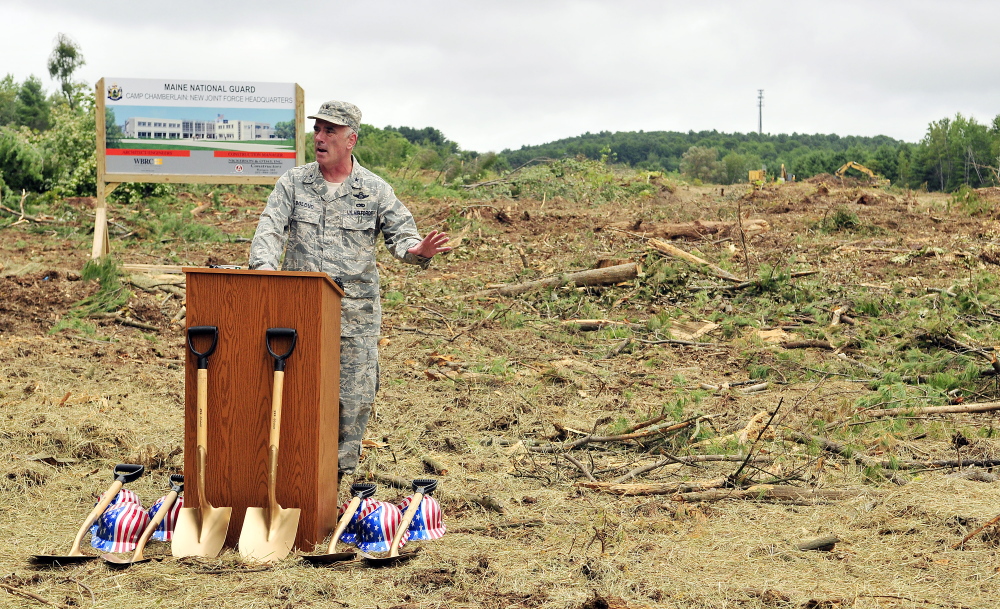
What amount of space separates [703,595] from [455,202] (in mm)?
16177

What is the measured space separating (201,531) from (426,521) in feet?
2.99

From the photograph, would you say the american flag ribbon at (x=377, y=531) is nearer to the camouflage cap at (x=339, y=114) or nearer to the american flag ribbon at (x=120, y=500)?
the american flag ribbon at (x=120, y=500)

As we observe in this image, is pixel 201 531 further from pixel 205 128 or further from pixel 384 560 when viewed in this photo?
pixel 205 128

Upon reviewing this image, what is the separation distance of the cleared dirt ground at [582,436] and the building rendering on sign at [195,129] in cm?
188

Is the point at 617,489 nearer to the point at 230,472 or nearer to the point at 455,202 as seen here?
the point at 230,472

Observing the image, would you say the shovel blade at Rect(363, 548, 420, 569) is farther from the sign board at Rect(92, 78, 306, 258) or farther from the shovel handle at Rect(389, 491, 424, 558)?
the sign board at Rect(92, 78, 306, 258)

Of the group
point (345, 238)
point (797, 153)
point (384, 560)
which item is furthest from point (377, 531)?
point (797, 153)

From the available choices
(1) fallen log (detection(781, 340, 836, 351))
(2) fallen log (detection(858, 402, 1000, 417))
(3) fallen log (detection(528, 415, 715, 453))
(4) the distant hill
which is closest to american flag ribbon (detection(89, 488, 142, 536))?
(3) fallen log (detection(528, 415, 715, 453))

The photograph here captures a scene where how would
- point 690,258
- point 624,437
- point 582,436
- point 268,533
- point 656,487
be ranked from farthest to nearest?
1. point 690,258
2. point 582,436
3. point 624,437
4. point 656,487
5. point 268,533

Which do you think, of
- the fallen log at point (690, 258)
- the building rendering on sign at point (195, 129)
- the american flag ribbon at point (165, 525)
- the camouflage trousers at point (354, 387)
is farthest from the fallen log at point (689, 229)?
the american flag ribbon at point (165, 525)

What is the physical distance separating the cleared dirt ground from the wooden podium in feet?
0.92

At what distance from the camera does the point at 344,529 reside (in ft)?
11.7

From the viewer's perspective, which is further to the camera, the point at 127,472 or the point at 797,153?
the point at 797,153

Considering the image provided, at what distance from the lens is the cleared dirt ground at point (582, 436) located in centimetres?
312
